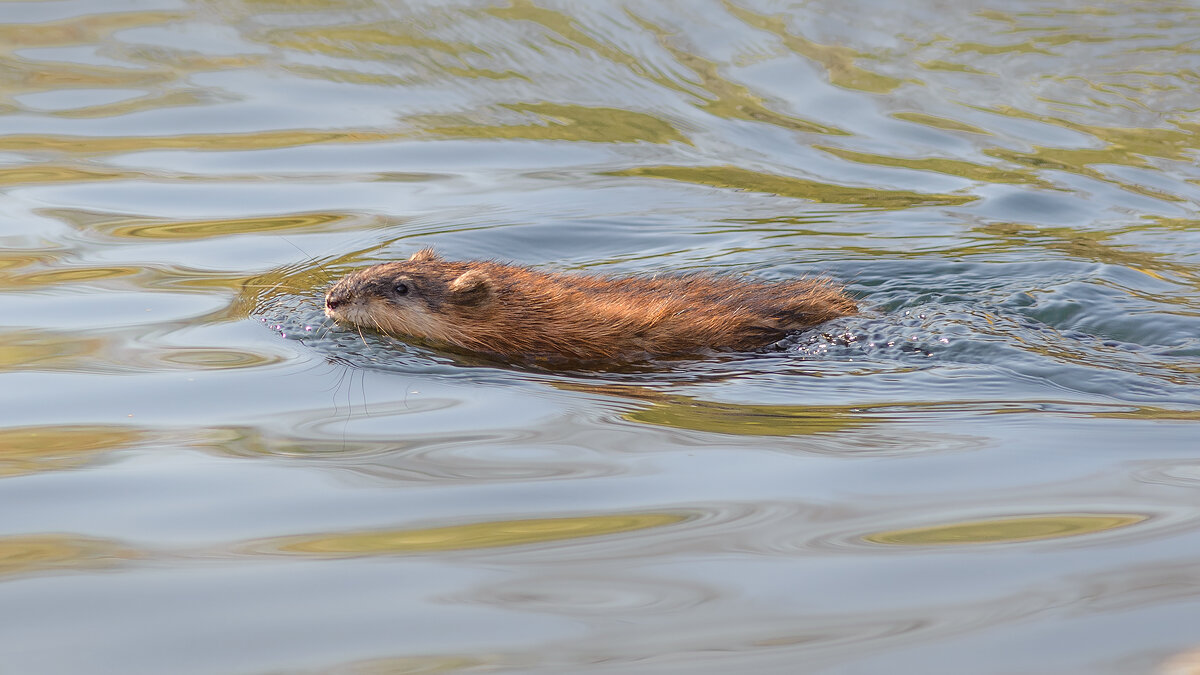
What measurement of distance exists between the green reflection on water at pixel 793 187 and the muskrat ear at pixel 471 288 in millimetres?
3127

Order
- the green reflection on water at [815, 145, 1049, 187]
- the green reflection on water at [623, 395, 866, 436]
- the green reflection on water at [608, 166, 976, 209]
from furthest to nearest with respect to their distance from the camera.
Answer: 1. the green reflection on water at [815, 145, 1049, 187]
2. the green reflection on water at [608, 166, 976, 209]
3. the green reflection on water at [623, 395, 866, 436]

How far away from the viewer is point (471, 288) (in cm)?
642

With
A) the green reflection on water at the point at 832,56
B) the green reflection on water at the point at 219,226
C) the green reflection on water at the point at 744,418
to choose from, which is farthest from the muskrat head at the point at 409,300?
the green reflection on water at the point at 832,56

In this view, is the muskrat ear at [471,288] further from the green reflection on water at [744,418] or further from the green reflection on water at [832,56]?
the green reflection on water at [832,56]

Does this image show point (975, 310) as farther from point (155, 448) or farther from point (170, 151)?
point (170, 151)

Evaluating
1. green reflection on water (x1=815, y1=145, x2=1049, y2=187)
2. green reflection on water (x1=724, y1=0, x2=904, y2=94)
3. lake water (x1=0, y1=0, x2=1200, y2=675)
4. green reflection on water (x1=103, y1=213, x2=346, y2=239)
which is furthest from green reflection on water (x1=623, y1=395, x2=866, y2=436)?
green reflection on water (x1=724, y1=0, x2=904, y2=94)

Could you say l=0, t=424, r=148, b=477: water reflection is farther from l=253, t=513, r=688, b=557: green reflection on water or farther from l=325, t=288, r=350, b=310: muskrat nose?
l=325, t=288, r=350, b=310: muskrat nose

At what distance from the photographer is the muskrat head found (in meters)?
6.33

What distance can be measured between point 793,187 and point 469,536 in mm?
5994

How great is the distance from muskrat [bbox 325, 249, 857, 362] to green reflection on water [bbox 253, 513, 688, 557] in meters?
2.35

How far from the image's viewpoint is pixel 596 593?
3.25 metres

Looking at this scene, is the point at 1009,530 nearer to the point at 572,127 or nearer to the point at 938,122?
the point at 572,127

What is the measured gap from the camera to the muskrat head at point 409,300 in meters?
6.33

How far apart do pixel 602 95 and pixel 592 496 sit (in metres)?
7.38
